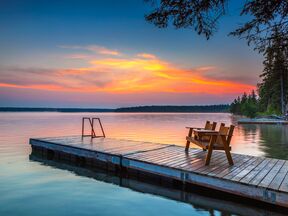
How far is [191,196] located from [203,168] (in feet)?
2.72

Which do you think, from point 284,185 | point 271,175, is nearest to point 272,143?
point 271,175

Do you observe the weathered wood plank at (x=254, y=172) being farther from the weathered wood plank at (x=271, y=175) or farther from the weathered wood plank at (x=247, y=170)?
the weathered wood plank at (x=271, y=175)

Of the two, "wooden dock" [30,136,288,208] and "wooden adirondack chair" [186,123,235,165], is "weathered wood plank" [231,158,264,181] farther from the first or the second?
"wooden adirondack chair" [186,123,235,165]

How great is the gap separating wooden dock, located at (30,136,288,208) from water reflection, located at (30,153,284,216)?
0.39m

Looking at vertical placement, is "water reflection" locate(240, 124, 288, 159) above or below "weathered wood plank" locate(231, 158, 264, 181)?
below

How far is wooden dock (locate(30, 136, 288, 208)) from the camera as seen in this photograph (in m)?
5.88

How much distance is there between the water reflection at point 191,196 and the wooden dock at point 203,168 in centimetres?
39

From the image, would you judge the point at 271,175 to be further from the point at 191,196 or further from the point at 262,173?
the point at 191,196

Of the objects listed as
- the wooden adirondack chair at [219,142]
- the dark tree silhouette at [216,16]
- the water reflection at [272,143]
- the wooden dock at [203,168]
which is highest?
the dark tree silhouette at [216,16]

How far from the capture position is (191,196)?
7.16 m

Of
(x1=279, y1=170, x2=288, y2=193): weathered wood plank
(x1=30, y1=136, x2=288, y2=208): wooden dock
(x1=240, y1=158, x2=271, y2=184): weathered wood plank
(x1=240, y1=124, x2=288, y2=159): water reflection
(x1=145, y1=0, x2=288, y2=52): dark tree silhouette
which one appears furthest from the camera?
(x1=240, y1=124, x2=288, y2=159): water reflection

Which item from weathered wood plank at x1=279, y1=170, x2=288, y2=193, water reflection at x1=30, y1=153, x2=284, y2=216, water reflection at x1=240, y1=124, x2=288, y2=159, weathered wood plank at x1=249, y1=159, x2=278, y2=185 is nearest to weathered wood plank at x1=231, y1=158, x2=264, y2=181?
weathered wood plank at x1=249, y1=159, x2=278, y2=185

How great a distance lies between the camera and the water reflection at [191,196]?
6086mm

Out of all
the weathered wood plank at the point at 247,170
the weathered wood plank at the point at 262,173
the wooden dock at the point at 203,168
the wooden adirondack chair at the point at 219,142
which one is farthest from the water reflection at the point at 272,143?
the wooden adirondack chair at the point at 219,142
